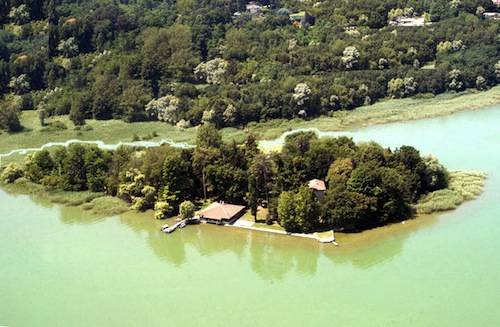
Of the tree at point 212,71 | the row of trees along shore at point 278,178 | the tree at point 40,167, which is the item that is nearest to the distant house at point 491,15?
the tree at point 212,71

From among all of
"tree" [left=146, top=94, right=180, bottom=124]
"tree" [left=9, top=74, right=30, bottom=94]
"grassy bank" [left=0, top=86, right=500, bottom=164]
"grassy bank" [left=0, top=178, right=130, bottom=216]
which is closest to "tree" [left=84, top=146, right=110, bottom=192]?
"grassy bank" [left=0, top=178, right=130, bottom=216]

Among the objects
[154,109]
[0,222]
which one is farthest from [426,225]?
[154,109]

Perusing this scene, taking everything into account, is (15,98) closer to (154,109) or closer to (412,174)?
(154,109)

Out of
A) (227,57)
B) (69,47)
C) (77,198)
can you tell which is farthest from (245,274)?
(69,47)

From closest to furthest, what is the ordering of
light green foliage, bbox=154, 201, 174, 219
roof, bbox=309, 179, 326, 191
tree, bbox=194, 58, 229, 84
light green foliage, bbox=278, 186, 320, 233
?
light green foliage, bbox=278, 186, 320, 233
roof, bbox=309, 179, 326, 191
light green foliage, bbox=154, 201, 174, 219
tree, bbox=194, 58, 229, 84

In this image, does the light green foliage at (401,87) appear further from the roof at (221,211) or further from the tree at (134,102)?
the roof at (221,211)

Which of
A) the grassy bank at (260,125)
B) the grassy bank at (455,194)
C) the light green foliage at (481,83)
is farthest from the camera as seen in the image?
the light green foliage at (481,83)

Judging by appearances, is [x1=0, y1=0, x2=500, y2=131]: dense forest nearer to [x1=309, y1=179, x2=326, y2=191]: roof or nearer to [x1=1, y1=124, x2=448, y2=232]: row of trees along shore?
[x1=1, y1=124, x2=448, y2=232]: row of trees along shore

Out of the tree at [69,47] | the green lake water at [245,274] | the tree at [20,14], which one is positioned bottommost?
the green lake water at [245,274]
